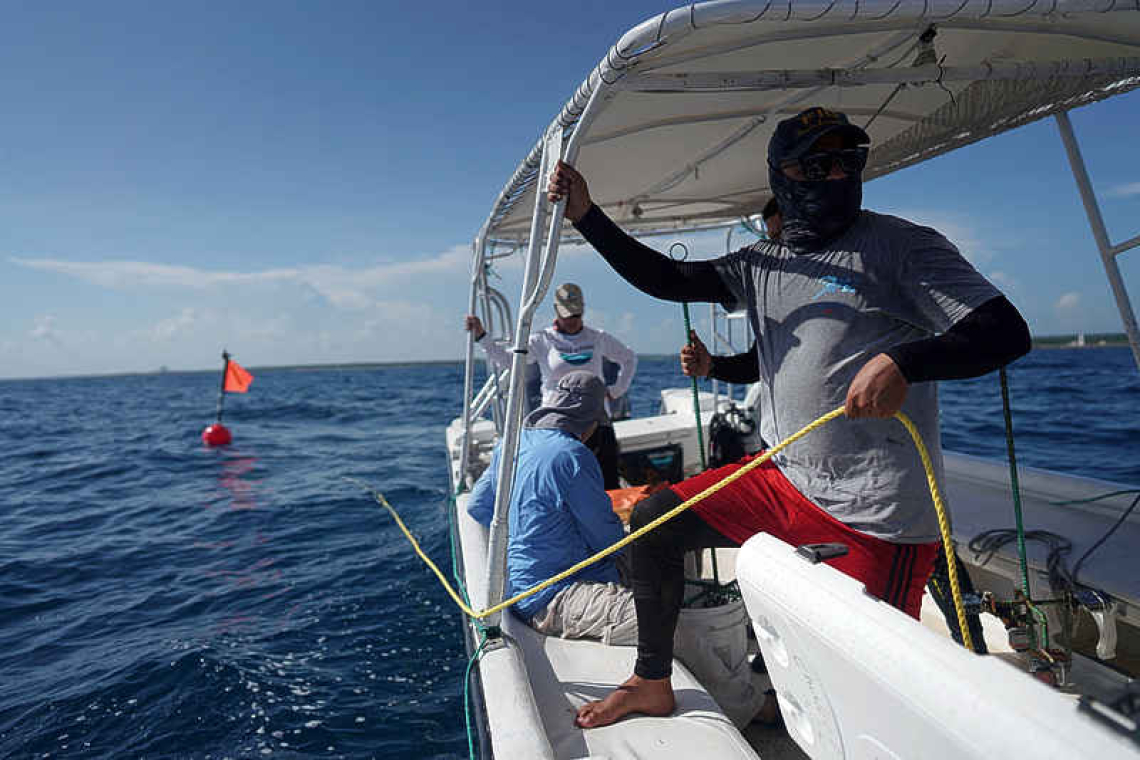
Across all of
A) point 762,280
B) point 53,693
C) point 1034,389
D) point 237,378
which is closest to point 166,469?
point 237,378

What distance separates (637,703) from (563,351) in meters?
3.47

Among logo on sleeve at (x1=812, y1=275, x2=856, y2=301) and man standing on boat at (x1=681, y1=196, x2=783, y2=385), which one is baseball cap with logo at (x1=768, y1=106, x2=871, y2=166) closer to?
logo on sleeve at (x1=812, y1=275, x2=856, y2=301)

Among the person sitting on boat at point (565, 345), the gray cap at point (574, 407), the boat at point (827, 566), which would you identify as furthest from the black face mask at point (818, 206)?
the person sitting on boat at point (565, 345)

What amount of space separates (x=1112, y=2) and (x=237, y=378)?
15741mm

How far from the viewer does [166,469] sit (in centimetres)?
1227

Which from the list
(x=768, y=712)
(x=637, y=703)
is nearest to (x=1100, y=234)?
(x=768, y=712)

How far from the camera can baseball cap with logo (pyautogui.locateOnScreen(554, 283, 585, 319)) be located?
506 centimetres

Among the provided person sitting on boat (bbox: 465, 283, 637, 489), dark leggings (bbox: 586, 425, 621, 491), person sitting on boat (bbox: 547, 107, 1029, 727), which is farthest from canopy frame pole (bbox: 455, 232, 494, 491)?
person sitting on boat (bbox: 547, 107, 1029, 727)

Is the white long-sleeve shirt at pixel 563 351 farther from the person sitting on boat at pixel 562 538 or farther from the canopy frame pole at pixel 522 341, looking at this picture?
the canopy frame pole at pixel 522 341

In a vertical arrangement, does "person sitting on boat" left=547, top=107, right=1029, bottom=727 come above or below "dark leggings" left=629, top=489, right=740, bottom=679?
above

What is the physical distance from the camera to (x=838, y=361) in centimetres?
161

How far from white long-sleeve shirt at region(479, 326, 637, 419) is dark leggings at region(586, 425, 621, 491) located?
499mm

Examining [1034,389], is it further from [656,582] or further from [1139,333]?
[656,582]

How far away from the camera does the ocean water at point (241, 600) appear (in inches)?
139
